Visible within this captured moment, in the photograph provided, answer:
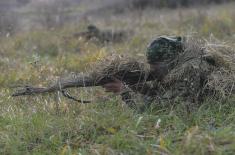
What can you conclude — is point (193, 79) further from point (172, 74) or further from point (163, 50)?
point (163, 50)

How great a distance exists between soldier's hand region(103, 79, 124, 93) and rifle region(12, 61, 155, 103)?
33mm

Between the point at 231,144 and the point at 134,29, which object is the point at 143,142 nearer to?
the point at 231,144

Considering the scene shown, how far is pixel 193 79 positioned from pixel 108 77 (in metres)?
0.73

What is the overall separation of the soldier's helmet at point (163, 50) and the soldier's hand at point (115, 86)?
0.34 metres

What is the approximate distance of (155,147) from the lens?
371 centimetres

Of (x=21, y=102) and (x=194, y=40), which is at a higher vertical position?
(x=194, y=40)

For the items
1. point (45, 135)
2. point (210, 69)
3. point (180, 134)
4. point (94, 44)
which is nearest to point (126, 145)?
point (180, 134)

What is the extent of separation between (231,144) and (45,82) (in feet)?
9.11

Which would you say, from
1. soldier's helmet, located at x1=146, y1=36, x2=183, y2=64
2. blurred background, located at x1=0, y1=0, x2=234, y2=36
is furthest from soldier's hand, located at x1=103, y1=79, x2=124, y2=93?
blurred background, located at x1=0, y1=0, x2=234, y2=36

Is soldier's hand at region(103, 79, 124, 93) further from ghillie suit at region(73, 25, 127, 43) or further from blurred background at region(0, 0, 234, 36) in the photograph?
blurred background at region(0, 0, 234, 36)

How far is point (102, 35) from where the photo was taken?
30.5 ft

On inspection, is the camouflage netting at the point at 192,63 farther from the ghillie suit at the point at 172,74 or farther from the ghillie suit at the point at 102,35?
the ghillie suit at the point at 102,35

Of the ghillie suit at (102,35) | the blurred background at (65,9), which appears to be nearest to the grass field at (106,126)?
the ghillie suit at (102,35)

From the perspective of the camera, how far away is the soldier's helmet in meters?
4.71
